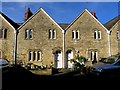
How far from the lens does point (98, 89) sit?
9.21 meters

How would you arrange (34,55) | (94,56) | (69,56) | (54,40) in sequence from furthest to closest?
(94,56) → (69,56) → (54,40) → (34,55)

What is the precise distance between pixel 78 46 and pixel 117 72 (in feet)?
60.4

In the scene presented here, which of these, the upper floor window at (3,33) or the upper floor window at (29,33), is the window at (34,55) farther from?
the upper floor window at (3,33)

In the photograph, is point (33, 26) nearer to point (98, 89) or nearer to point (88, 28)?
point (88, 28)

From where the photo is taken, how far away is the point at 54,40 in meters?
29.0

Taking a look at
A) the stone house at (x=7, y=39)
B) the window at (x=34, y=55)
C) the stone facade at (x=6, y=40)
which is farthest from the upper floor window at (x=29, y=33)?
the window at (x=34, y=55)

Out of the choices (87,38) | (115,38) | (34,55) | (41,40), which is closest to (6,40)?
(34,55)

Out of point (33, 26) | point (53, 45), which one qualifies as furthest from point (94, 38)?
point (33, 26)

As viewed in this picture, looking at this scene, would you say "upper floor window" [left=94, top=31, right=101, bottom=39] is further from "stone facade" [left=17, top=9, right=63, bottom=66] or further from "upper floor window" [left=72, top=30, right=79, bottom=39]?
"stone facade" [left=17, top=9, right=63, bottom=66]

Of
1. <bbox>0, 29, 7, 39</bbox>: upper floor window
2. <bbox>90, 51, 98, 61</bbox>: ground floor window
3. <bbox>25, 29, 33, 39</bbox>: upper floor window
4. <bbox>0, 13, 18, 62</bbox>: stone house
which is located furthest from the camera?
<bbox>90, 51, 98, 61</bbox>: ground floor window

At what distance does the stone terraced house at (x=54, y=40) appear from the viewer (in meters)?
28.4

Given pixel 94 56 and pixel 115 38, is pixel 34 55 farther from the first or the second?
pixel 115 38

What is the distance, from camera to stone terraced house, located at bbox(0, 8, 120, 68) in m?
28.4

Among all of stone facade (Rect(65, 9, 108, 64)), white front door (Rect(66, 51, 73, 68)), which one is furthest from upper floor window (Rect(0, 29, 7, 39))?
white front door (Rect(66, 51, 73, 68))
